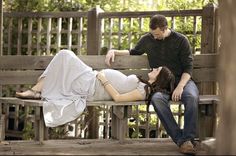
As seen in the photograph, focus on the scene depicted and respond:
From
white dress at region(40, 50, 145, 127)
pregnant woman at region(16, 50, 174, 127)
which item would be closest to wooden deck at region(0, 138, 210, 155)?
pregnant woman at region(16, 50, 174, 127)

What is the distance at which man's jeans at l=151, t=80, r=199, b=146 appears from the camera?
463cm

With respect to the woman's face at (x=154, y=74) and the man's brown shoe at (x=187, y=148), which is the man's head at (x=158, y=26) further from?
the man's brown shoe at (x=187, y=148)

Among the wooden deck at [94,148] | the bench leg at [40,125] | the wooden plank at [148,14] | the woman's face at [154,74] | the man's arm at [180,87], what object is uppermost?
the wooden plank at [148,14]

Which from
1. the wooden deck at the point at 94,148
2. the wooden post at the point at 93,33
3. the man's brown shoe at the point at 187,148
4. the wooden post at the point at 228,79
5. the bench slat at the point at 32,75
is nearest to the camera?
the wooden post at the point at 228,79

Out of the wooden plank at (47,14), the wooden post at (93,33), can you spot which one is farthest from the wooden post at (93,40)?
the wooden plank at (47,14)

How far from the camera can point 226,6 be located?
2.91 metres

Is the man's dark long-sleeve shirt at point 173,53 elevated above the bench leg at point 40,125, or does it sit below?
above

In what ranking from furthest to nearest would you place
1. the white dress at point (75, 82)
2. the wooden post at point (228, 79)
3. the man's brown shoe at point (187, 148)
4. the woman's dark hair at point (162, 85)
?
the white dress at point (75, 82) < the woman's dark hair at point (162, 85) < the man's brown shoe at point (187, 148) < the wooden post at point (228, 79)

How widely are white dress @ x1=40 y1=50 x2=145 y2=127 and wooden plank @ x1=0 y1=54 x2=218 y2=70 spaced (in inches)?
14.0

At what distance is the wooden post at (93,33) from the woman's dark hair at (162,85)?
1.99 m

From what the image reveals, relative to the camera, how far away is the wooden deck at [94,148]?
461 centimetres

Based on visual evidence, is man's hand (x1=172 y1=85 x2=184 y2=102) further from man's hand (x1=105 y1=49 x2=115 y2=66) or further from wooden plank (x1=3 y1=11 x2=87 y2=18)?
wooden plank (x1=3 y1=11 x2=87 y2=18)

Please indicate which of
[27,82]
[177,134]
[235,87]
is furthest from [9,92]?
[235,87]

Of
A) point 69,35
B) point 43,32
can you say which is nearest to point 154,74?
point 69,35
